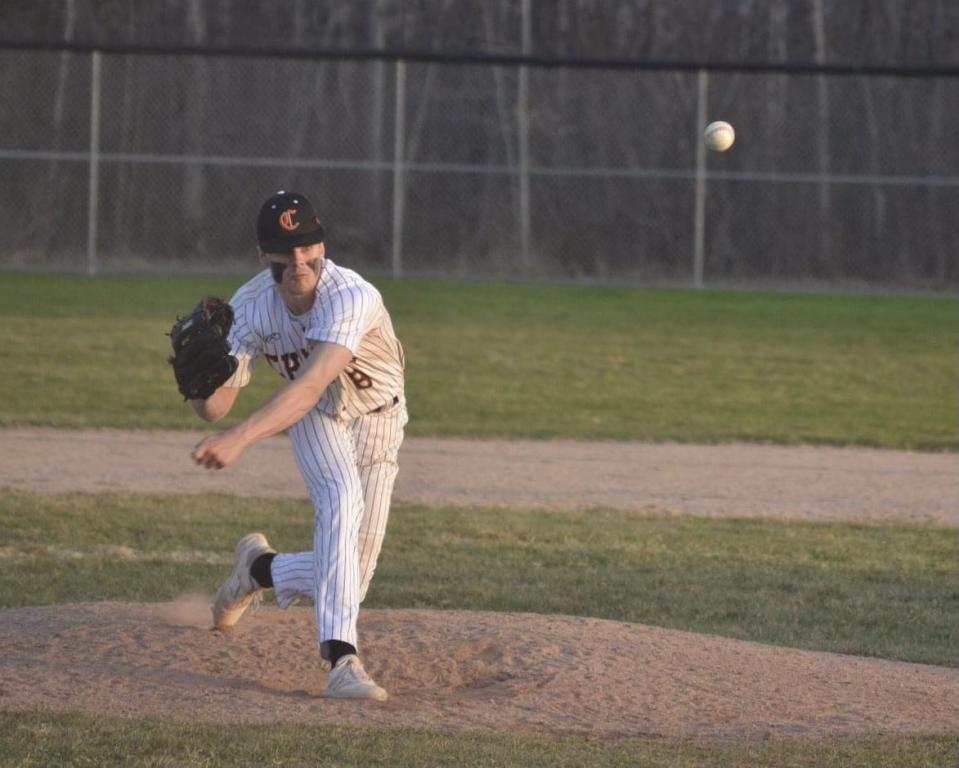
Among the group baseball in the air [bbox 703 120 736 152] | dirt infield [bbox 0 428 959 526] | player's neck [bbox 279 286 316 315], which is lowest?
dirt infield [bbox 0 428 959 526]

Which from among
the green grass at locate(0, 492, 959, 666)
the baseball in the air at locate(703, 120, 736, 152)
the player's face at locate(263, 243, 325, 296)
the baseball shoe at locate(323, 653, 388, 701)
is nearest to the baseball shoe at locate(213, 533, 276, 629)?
the baseball shoe at locate(323, 653, 388, 701)

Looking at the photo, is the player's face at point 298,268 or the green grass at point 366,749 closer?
the green grass at point 366,749

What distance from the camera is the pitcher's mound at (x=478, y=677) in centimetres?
457

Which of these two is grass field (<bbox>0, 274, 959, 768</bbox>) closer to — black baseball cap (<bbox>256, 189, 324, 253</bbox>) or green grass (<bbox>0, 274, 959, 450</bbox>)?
green grass (<bbox>0, 274, 959, 450</bbox>)

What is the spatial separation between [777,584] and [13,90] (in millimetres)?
16425

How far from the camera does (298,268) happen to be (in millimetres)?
4734

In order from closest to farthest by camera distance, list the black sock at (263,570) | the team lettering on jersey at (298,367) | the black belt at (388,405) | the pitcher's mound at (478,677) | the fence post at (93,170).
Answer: the pitcher's mound at (478,677)
the team lettering on jersey at (298,367)
the black belt at (388,405)
the black sock at (263,570)
the fence post at (93,170)

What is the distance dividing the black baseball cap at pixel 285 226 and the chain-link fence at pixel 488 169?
13.4 m

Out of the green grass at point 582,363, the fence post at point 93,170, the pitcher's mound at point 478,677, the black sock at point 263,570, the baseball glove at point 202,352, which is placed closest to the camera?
the pitcher's mound at point 478,677

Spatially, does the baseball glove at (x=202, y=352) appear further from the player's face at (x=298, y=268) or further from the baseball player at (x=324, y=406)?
the player's face at (x=298, y=268)

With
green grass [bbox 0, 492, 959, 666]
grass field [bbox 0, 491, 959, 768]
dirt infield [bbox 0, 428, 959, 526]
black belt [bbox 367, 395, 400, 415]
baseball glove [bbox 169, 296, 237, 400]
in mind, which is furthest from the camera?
dirt infield [bbox 0, 428, 959, 526]

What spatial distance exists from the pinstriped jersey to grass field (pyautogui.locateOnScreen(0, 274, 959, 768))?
114cm

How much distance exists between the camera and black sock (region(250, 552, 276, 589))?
5.24m

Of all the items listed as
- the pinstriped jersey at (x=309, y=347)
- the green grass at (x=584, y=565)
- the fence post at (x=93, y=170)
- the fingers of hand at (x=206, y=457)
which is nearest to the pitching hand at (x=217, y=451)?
the fingers of hand at (x=206, y=457)
